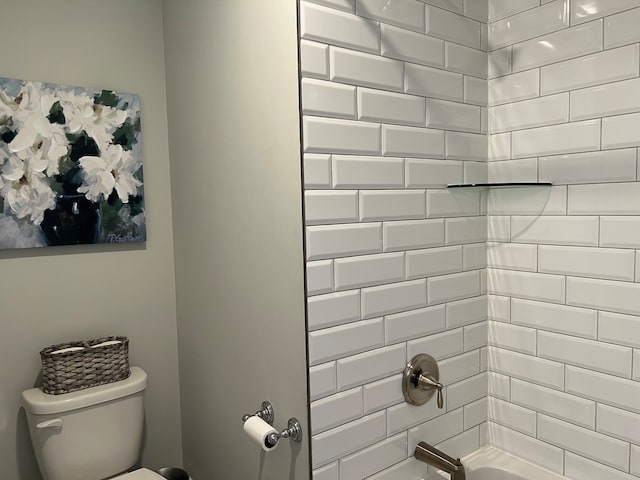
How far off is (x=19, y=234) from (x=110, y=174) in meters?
0.35

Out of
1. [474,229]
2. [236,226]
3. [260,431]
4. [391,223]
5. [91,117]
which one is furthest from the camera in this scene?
[91,117]

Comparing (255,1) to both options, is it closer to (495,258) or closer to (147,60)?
(147,60)

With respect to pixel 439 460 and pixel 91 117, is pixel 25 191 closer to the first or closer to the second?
pixel 91 117

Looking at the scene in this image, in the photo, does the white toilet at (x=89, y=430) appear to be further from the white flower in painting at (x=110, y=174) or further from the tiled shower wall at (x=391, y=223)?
the tiled shower wall at (x=391, y=223)

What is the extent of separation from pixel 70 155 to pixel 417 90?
1.18m

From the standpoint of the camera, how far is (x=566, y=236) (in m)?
1.40

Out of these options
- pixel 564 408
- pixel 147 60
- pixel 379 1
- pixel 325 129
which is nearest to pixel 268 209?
pixel 325 129

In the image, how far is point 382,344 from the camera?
1338mm

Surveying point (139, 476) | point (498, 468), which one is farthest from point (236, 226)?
point (498, 468)

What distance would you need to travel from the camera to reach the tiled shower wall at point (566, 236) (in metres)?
1.28

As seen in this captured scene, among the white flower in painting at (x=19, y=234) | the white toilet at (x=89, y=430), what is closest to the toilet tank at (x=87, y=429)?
the white toilet at (x=89, y=430)

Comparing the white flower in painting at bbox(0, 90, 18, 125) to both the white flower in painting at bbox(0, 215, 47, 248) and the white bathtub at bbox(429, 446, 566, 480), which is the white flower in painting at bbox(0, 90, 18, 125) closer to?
the white flower in painting at bbox(0, 215, 47, 248)

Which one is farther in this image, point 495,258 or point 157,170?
point 157,170
